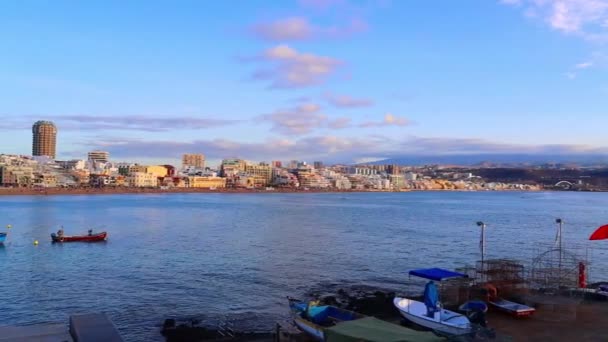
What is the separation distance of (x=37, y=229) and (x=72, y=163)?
130302mm

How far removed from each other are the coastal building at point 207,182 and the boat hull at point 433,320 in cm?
13760

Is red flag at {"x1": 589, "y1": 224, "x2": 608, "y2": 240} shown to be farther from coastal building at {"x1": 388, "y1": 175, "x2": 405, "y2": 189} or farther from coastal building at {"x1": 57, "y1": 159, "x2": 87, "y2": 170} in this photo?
coastal building at {"x1": 388, "y1": 175, "x2": 405, "y2": 189}

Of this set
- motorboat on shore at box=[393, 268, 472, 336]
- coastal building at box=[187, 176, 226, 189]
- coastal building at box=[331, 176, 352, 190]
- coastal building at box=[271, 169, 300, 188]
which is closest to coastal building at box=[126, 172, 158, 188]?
coastal building at box=[187, 176, 226, 189]

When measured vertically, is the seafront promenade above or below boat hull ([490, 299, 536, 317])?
below

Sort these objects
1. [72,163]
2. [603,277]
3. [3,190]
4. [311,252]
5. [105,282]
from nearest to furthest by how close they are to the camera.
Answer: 1. [105,282]
2. [603,277]
3. [311,252]
4. [3,190]
5. [72,163]

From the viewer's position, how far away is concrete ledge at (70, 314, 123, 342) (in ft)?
25.4

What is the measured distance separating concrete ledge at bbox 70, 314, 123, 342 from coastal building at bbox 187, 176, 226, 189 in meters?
139

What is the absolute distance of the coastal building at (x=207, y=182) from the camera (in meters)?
146

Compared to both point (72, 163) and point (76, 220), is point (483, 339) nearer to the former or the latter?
point (76, 220)

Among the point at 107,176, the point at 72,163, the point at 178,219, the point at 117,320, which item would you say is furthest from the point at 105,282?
the point at 72,163

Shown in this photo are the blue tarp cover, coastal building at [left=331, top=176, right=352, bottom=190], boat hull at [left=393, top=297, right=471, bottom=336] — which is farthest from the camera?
coastal building at [left=331, top=176, right=352, bottom=190]

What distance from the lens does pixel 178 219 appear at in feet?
169

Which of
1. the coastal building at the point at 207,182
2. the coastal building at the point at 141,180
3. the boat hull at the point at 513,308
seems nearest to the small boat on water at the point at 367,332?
the boat hull at the point at 513,308

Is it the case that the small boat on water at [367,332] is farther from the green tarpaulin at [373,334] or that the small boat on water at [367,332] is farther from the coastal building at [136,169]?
the coastal building at [136,169]
